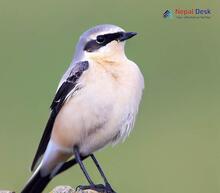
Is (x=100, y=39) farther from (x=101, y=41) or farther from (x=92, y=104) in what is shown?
(x=92, y=104)

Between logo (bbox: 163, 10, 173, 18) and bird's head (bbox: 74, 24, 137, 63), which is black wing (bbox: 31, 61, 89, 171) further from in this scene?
logo (bbox: 163, 10, 173, 18)

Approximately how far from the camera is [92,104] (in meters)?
5.30

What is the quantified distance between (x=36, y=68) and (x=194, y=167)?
58.6 inches

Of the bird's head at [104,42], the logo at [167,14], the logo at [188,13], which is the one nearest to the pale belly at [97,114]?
the bird's head at [104,42]

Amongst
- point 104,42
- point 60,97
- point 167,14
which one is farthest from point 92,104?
point 167,14

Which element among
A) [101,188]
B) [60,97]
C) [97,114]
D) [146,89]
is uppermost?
[60,97]

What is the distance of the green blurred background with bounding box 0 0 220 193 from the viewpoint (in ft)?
20.1

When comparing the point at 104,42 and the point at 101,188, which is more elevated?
the point at 104,42

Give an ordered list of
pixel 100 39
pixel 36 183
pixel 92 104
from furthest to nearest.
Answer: pixel 36 183, pixel 100 39, pixel 92 104

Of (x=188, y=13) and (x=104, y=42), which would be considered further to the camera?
(x=188, y=13)

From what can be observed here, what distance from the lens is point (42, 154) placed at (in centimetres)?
556

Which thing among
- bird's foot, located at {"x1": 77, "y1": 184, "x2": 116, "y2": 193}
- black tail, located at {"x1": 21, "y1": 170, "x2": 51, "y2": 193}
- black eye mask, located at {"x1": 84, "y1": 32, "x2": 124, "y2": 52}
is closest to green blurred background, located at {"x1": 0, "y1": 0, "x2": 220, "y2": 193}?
black tail, located at {"x1": 21, "y1": 170, "x2": 51, "y2": 193}

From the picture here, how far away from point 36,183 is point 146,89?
4.70 feet

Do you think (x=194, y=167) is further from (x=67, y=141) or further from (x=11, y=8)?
(x=11, y=8)
